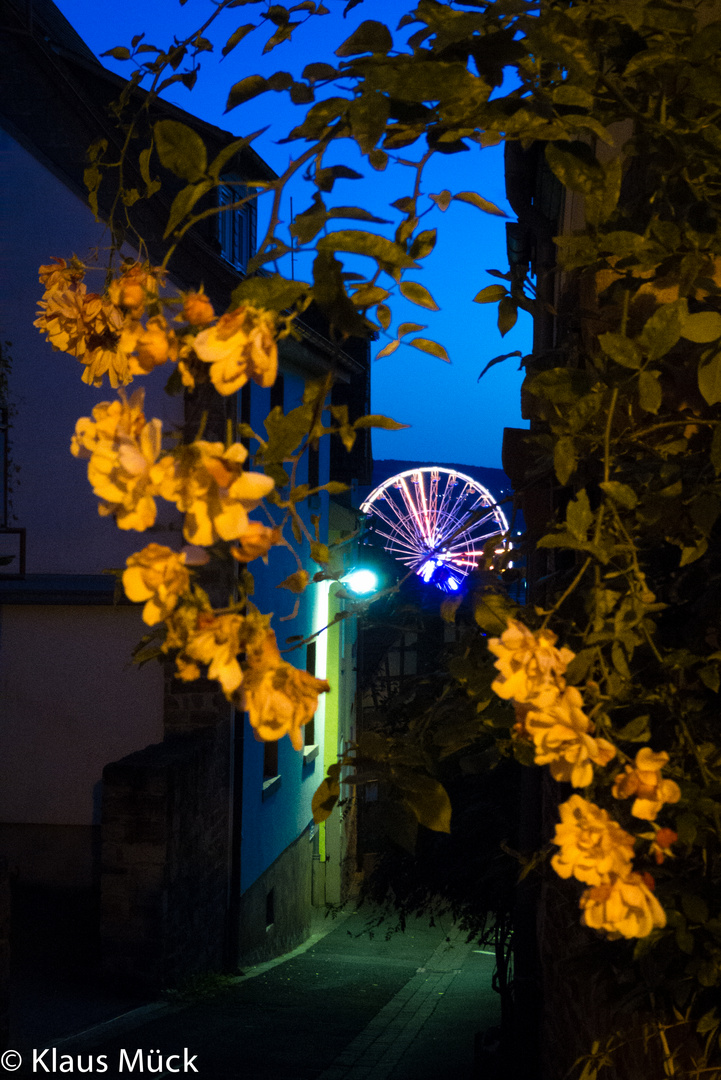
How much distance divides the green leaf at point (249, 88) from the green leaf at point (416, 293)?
1.00 ft

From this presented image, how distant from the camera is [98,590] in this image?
9430mm

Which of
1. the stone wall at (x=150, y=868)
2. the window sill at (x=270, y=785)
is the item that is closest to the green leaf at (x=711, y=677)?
the stone wall at (x=150, y=868)

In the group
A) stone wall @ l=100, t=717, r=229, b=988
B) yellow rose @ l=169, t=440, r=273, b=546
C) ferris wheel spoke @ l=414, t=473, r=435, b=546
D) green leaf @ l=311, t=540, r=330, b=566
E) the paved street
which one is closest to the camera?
yellow rose @ l=169, t=440, r=273, b=546

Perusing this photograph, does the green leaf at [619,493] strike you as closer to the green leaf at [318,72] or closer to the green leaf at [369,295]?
the green leaf at [369,295]

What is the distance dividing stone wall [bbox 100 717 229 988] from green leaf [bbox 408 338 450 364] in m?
7.09

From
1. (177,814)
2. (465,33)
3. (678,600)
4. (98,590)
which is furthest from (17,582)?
(465,33)

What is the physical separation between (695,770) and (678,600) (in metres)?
0.49

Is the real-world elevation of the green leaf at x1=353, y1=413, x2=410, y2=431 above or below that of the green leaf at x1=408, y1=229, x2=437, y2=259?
below

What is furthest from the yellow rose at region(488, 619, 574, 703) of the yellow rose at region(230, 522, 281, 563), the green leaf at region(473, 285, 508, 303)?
the green leaf at region(473, 285, 508, 303)

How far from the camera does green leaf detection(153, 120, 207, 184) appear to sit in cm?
110

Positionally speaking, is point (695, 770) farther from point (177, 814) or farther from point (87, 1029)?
point (177, 814)

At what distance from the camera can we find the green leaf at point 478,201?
126 centimetres

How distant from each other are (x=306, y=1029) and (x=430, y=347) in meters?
7.80

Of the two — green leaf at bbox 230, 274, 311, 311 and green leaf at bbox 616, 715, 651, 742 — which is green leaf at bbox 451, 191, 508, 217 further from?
green leaf at bbox 616, 715, 651, 742
